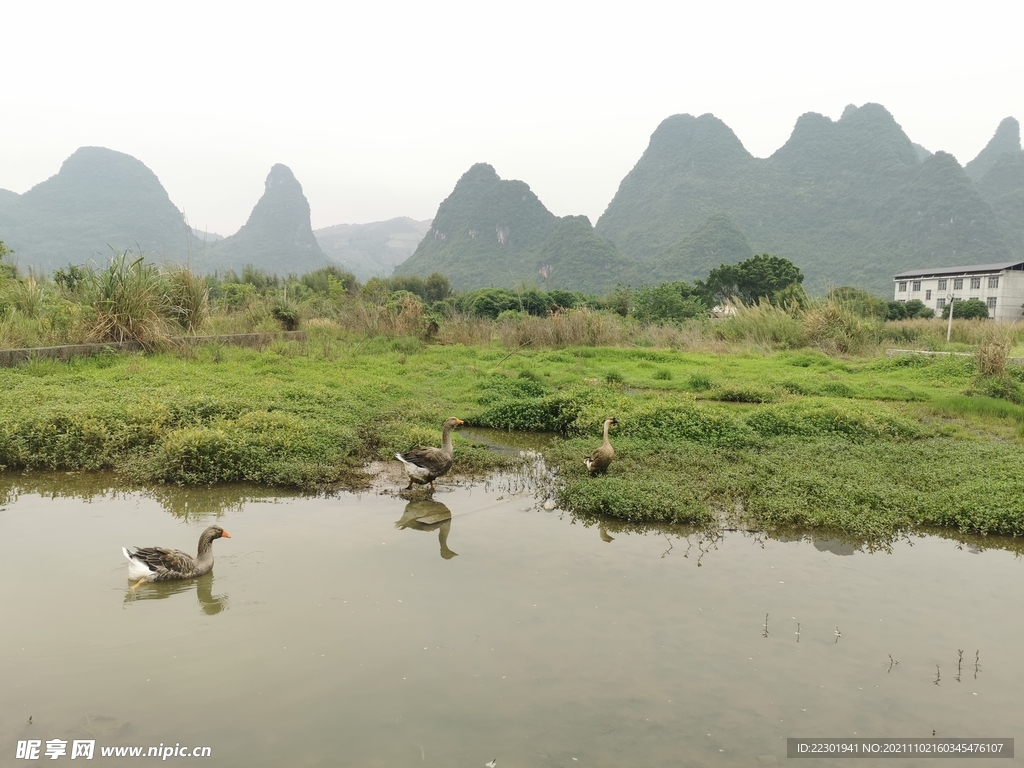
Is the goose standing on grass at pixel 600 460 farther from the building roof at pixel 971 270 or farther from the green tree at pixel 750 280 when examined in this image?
the building roof at pixel 971 270

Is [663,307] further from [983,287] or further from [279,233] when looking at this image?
[279,233]

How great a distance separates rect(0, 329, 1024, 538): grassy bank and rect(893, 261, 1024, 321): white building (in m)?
40.4

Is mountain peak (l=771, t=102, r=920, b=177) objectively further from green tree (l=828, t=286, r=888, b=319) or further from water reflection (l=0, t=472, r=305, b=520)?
water reflection (l=0, t=472, r=305, b=520)

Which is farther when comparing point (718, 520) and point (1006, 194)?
point (1006, 194)

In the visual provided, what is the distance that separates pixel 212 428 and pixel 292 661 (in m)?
4.33

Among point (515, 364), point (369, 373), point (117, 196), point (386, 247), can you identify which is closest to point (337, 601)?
point (369, 373)

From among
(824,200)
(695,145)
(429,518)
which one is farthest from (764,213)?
(429,518)

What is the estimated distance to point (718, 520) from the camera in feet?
19.8

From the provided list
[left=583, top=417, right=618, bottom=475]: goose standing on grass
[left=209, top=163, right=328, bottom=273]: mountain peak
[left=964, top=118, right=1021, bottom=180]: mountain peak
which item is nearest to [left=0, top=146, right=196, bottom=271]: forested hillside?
[left=209, top=163, right=328, bottom=273]: mountain peak

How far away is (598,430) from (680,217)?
4020 inches

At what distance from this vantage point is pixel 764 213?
102m

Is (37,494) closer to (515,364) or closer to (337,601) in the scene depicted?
(337,601)

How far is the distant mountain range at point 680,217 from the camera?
265 ft

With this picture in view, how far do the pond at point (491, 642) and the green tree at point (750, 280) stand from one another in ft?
113
